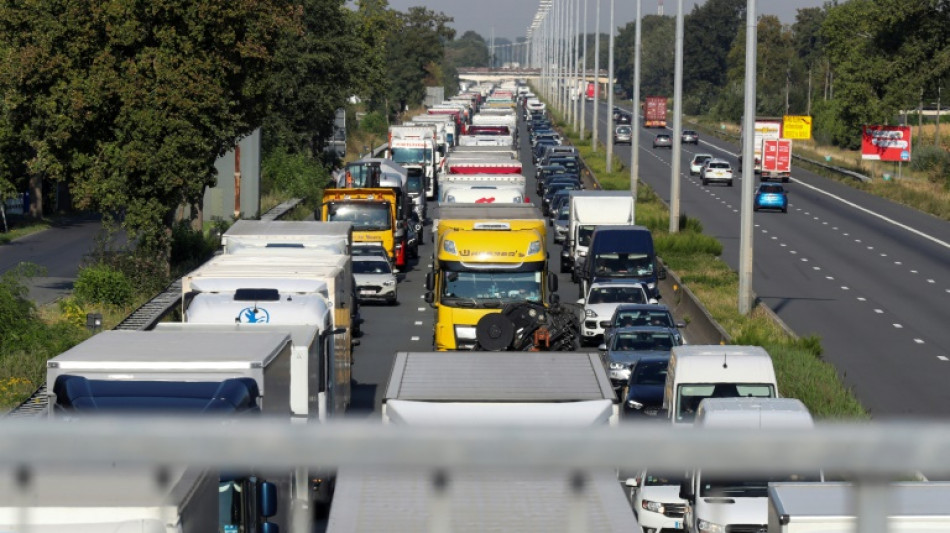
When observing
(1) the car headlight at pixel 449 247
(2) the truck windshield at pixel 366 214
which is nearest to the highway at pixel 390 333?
(1) the car headlight at pixel 449 247

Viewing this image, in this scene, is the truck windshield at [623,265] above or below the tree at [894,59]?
below

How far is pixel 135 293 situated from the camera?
3284cm

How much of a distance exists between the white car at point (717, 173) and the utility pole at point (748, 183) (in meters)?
44.0

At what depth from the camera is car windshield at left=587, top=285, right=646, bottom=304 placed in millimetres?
33656

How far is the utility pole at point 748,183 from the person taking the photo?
115 ft

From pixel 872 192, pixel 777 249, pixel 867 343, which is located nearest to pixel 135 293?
pixel 867 343

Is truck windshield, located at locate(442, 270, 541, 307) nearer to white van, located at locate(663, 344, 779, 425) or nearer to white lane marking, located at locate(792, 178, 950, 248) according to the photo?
white van, located at locate(663, 344, 779, 425)

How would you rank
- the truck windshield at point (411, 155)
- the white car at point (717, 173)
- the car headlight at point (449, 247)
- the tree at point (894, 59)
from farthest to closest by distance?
1. the tree at point (894, 59)
2. the white car at point (717, 173)
3. the truck windshield at point (411, 155)
4. the car headlight at point (449, 247)

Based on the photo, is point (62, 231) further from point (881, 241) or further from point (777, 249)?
point (881, 241)

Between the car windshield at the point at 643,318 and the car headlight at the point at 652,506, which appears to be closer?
the car headlight at the point at 652,506

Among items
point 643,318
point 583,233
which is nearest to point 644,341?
point 643,318

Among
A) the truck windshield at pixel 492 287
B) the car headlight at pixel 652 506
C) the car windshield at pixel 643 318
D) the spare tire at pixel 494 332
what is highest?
the truck windshield at pixel 492 287

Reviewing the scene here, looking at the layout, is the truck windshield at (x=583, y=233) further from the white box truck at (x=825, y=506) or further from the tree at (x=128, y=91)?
the white box truck at (x=825, y=506)

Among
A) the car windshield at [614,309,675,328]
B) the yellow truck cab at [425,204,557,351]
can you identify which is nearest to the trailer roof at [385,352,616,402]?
the yellow truck cab at [425,204,557,351]
